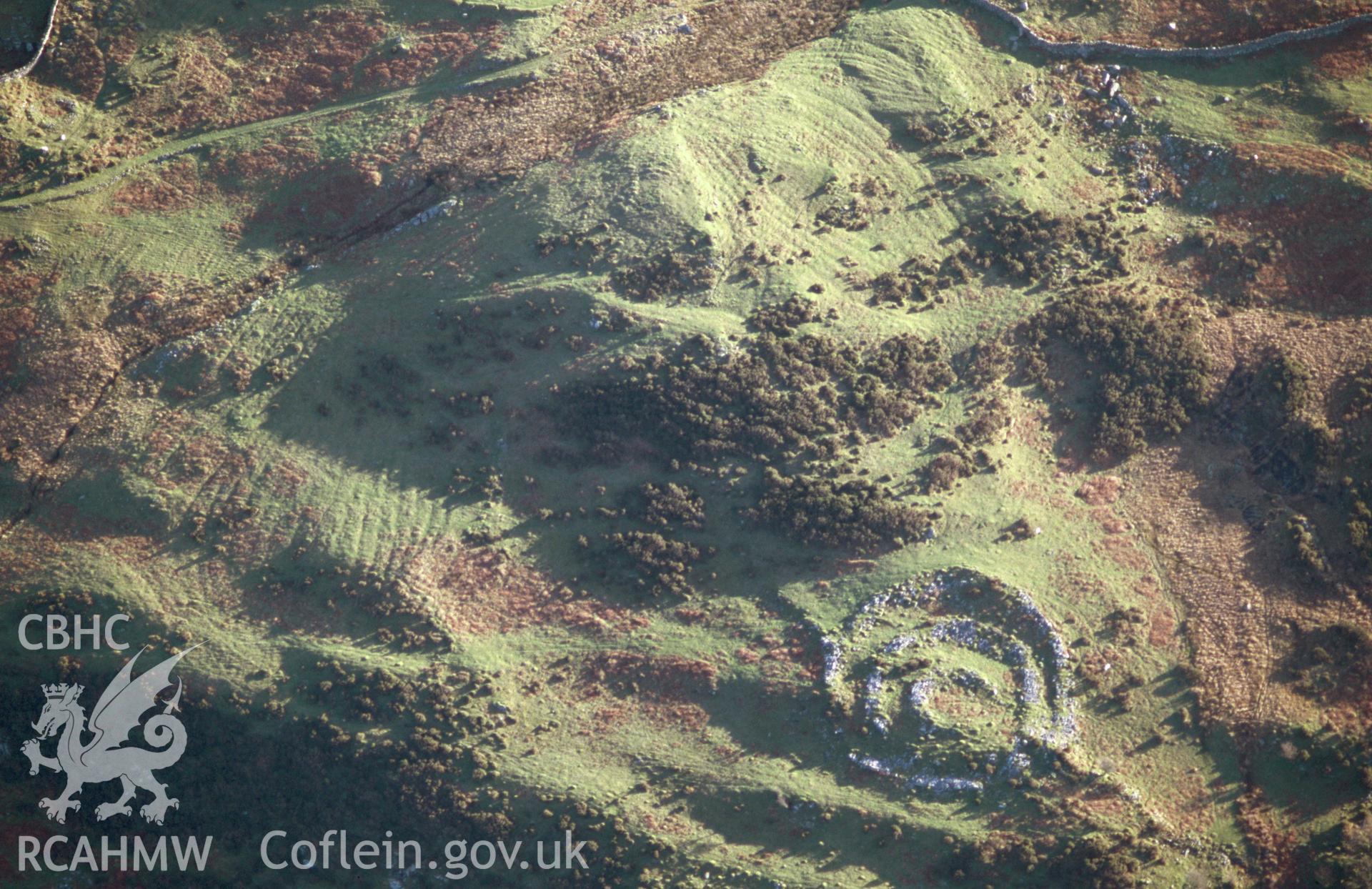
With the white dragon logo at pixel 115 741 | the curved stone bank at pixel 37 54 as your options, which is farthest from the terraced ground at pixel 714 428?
the white dragon logo at pixel 115 741

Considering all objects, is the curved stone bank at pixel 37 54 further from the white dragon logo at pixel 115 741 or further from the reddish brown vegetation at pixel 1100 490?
the reddish brown vegetation at pixel 1100 490

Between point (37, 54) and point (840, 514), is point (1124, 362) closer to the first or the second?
point (840, 514)

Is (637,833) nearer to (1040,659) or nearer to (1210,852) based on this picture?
(1040,659)

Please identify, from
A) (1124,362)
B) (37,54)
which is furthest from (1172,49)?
(37,54)

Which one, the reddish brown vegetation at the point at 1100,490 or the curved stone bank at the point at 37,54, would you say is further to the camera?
the curved stone bank at the point at 37,54

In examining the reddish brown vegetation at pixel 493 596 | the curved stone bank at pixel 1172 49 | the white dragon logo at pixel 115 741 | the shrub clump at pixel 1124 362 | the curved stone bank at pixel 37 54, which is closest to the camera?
the white dragon logo at pixel 115 741

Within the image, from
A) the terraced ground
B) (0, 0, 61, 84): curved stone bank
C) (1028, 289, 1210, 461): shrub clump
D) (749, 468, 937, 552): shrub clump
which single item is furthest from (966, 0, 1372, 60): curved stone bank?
(0, 0, 61, 84): curved stone bank

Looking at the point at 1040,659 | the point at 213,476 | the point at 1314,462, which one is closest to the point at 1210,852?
the point at 1040,659
